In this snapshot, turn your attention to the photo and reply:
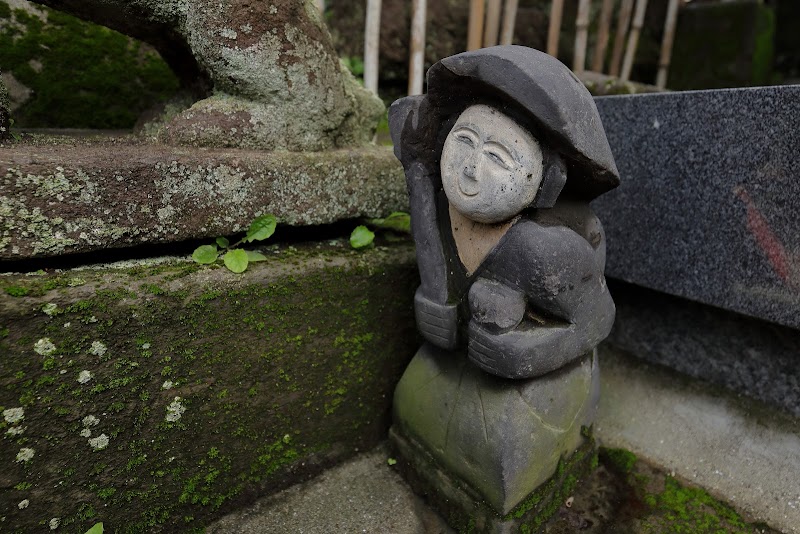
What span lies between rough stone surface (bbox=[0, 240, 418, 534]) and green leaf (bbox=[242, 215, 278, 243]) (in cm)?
9

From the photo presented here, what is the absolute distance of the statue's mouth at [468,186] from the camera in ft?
4.70

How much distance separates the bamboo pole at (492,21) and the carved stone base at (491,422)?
2383mm

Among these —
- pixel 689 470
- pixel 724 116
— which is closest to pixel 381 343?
pixel 689 470

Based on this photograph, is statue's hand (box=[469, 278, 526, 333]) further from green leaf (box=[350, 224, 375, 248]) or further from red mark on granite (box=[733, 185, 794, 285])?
red mark on granite (box=[733, 185, 794, 285])

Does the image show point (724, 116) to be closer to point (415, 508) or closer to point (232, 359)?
point (415, 508)

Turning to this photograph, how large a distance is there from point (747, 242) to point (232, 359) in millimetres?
2143

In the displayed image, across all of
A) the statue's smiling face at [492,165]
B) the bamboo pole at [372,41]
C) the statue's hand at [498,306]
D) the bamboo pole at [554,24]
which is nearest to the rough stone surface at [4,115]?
the statue's smiling face at [492,165]

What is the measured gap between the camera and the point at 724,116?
6.69 feet

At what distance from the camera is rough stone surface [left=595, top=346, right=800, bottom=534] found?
6.20ft

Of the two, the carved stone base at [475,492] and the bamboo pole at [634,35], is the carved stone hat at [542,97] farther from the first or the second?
the bamboo pole at [634,35]

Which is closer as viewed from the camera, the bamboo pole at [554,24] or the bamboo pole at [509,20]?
the bamboo pole at [509,20]

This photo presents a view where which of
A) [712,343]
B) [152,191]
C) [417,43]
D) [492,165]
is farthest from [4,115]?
[712,343]

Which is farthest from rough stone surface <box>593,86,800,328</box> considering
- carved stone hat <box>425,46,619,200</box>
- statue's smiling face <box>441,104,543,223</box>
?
statue's smiling face <box>441,104,543,223</box>

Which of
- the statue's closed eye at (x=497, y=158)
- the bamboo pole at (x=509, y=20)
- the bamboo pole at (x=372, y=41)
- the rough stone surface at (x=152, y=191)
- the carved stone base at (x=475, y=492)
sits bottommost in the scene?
the carved stone base at (x=475, y=492)
